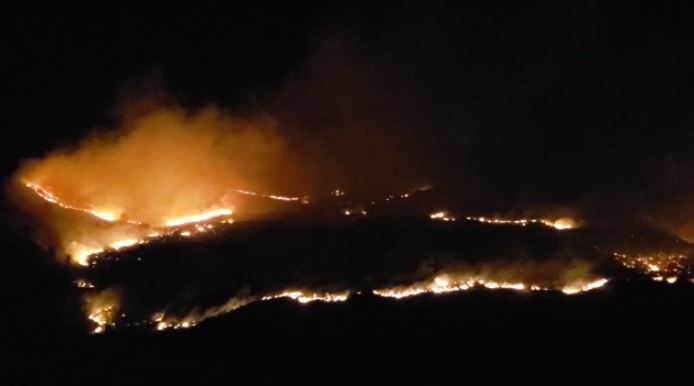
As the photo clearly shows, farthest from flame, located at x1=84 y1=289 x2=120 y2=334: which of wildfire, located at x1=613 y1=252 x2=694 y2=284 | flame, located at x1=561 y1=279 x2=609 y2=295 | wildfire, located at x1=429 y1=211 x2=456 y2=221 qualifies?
wildfire, located at x1=613 y1=252 x2=694 y2=284

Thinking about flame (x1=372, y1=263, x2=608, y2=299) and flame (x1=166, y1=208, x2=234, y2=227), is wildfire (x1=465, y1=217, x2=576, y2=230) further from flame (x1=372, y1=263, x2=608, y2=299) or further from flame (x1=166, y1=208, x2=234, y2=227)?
flame (x1=166, y1=208, x2=234, y2=227)

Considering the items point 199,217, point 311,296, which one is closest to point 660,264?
point 311,296

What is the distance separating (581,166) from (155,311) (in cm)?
1184

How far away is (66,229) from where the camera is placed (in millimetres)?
15188

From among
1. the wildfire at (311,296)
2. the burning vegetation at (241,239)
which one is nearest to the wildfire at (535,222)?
the burning vegetation at (241,239)

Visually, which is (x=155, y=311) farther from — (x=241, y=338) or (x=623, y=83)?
(x=623, y=83)

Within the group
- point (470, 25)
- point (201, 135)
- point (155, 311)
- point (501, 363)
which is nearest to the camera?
point (501, 363)

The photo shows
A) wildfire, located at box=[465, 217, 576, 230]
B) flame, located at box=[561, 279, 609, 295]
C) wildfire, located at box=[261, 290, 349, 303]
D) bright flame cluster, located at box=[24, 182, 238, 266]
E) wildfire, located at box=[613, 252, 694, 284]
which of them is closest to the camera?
wildfire, located at box=[261, 290, 349, 303]

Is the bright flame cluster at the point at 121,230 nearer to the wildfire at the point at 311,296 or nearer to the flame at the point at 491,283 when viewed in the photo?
the wildfire at the point at 311,296

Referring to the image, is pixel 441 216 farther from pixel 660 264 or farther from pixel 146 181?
pixel 146 181

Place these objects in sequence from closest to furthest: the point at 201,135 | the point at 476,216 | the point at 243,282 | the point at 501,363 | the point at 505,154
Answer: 1. the point at 501,363
2. the point at 243,282
3. the point at 476,216
4. the point at 201,135
5. the point at 505,154

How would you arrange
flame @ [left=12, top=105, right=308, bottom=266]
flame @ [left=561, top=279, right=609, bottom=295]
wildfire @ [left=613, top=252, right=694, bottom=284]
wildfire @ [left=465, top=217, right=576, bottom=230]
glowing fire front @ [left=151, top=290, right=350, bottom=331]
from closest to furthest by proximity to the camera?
glowing fire front @ [left=151, top=290, right=350, bottom=331], flame @ [left=561, top=279, right=609, bottom=295], wildfire @ [left=613, top=252, right=694, bottom=284], flame @ [left=12, top=105, right=308, bottom=266], wildfire @ [left=465, top=217, right=576, bottom=230]

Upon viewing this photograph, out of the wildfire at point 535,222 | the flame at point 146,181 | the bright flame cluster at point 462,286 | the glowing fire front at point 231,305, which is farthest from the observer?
A: the wildfire at point 535,222

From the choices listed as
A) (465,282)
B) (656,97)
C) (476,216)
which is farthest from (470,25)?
(465,282)
